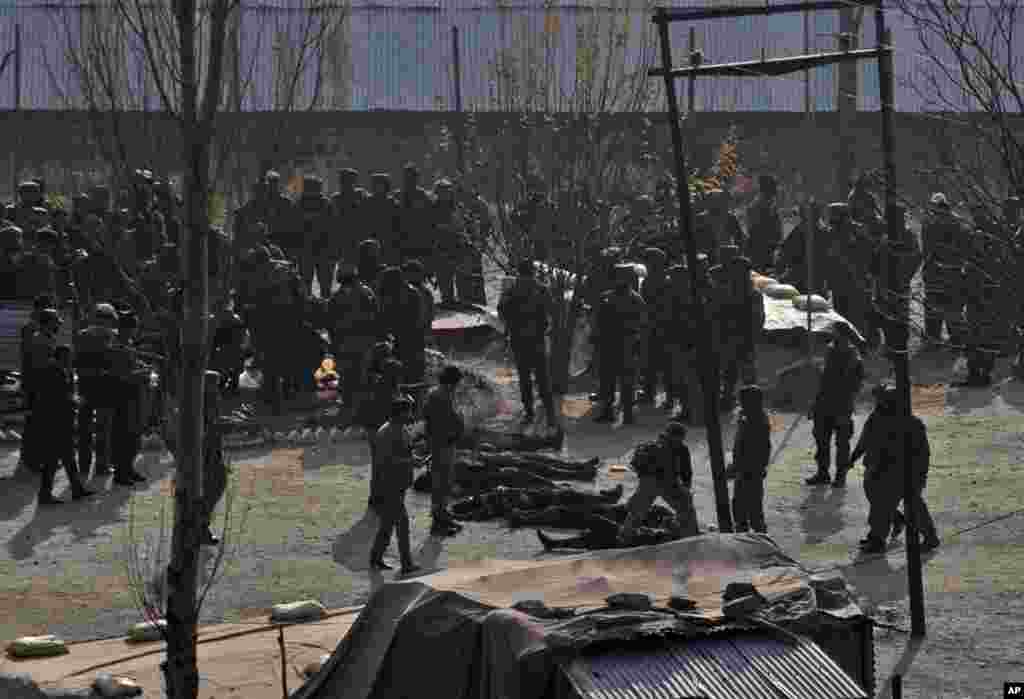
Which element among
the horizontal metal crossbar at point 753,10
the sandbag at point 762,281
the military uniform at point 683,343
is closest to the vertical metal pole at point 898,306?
the horizontal metal crossbar at point 753,10

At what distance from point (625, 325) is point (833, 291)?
4.93 metres

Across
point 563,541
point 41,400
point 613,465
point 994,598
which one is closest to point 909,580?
point 994,598

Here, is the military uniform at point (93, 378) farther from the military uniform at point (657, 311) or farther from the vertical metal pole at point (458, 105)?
the vertical metal pole at point (458, 105)

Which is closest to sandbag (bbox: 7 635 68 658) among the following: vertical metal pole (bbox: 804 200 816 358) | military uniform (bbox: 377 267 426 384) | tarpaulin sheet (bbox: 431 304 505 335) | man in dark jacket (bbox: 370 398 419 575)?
man in dark jacket (bbox: 370 398 419 575)

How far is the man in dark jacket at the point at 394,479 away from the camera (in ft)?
58.3

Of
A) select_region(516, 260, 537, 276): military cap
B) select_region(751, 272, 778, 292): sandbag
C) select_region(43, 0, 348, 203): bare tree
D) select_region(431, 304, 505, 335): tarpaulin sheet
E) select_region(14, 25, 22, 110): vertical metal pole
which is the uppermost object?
select_region(14, 25, 22, 110): vertical metal pole

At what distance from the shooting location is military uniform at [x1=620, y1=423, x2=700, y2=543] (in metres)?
18.1

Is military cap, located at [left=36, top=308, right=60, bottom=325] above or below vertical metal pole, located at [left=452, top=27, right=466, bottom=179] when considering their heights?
below

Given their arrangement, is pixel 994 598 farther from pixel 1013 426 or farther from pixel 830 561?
pixel 1013 426

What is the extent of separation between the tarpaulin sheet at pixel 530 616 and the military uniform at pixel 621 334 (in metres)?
10.3

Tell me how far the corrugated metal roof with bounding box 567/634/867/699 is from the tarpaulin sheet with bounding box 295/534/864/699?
0.11 m

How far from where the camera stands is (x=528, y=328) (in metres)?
24.3

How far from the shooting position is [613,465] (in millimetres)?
22453

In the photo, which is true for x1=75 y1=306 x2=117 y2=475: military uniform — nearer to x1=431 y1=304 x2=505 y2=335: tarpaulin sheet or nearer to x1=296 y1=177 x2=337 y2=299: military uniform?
x1=431 y1=304 x2=505 y2=335: tarpaulin sheet
